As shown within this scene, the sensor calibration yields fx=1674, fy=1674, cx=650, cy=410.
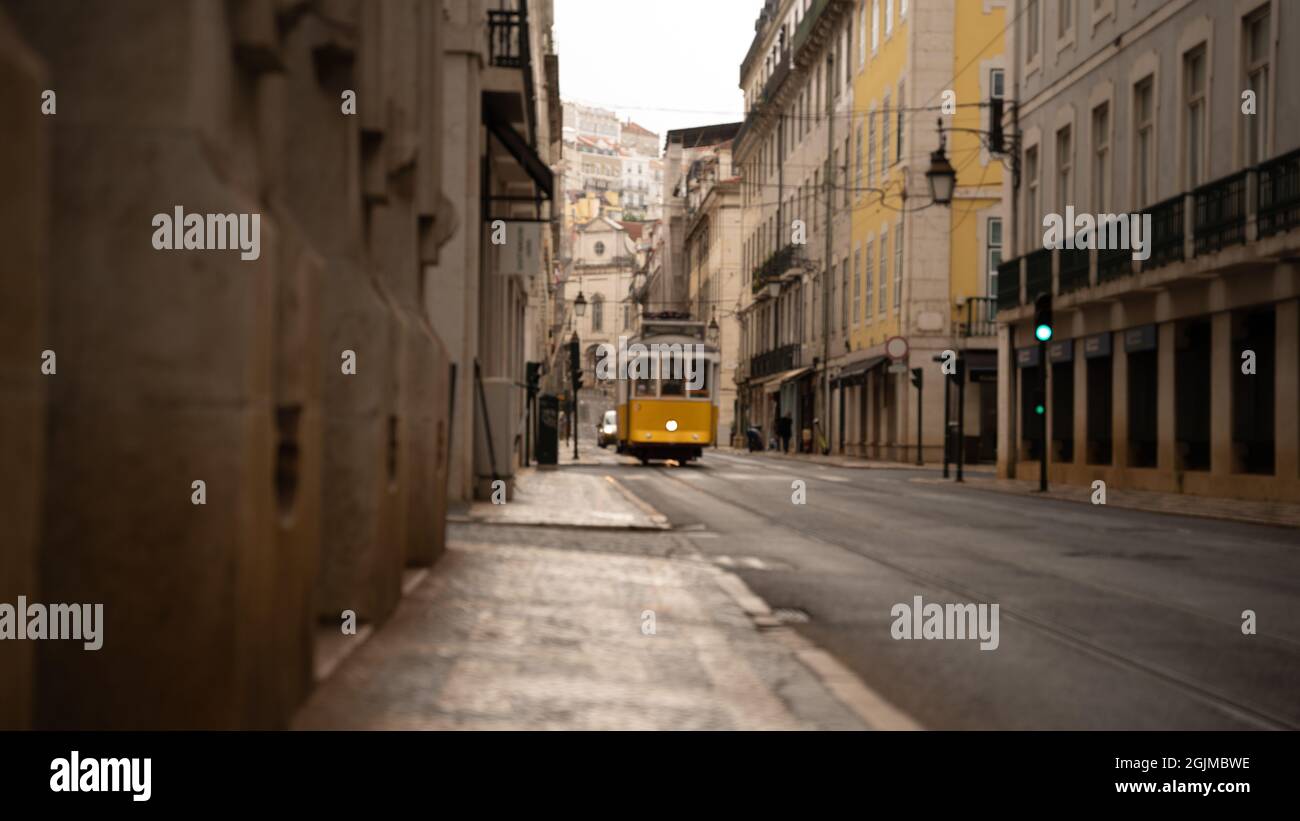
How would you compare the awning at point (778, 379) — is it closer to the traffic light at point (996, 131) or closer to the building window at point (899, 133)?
the building window at point (899, 133)

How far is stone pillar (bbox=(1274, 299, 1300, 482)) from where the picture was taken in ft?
81.0

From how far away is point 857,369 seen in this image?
2240 inches

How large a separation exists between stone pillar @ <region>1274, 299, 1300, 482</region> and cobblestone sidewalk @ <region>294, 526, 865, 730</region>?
16.8 metres

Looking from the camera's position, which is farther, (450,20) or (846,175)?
(846,175)

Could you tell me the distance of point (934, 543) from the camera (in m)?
15.2

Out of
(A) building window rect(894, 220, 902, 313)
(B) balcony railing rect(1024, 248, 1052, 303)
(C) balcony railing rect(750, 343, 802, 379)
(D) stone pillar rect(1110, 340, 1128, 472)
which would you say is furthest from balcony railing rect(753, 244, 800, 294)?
(D) stone pillar rect(1110, 340, 1128, 472)

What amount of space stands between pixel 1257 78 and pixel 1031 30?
43.4ft

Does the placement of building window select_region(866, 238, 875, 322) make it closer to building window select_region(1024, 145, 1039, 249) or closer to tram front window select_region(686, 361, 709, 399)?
tram front window select_region(686, 361, 709, 399)

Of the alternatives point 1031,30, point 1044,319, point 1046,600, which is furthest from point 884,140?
point 1046,600

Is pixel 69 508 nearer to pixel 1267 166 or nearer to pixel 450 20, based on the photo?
pixel 450 20

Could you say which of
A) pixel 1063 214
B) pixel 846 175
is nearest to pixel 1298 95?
pixel 1063 214

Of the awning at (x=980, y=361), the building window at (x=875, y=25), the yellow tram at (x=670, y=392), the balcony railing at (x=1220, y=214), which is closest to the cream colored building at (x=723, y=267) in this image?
the building window at (x=875, y=25)

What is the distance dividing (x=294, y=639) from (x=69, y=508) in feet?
4.39

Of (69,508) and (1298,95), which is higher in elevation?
(1298,95)
